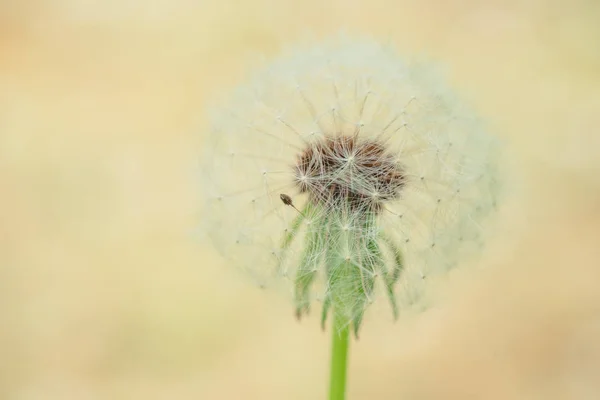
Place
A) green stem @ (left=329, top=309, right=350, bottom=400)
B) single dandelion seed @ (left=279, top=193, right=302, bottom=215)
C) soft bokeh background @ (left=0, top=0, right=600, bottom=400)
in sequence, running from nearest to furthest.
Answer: green stem @ (left=329, top=309, right=350, bottom=400), single dandelion seed @ (left=279, top=193, right=302, bottom=215), soft bokeh background @ (left=0, top=0, right=600, bottom=400)

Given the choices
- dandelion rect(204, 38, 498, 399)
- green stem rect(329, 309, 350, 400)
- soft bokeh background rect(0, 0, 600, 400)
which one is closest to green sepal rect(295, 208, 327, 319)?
dandelion rect(204, 38, 498, 399)

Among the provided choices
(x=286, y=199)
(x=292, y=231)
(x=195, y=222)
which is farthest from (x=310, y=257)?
(x=195, y=222)

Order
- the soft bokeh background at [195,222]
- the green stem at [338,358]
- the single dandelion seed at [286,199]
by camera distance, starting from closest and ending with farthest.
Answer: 1. the green stem at [338,358]
2. the single dandelion seed at [286,199]
3. the soft bokeh background at [195,222]

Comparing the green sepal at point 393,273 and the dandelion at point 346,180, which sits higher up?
the dandelion at point 346,180

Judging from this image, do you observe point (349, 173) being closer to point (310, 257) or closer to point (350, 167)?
point (350, 167)

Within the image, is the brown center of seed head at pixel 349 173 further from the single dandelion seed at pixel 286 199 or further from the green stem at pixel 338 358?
the green stem at pixel 338 358

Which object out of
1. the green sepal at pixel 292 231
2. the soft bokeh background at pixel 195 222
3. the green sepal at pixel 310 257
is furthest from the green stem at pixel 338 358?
the soft bokeh background at pixel 195 222

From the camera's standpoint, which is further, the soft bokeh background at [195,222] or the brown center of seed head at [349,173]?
the soft bokeh background at [195,222]

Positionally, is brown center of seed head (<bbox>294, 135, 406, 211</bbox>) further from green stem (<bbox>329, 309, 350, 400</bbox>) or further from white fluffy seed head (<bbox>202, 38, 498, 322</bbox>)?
green stem (<bbox>329, 309, 350, 400</bbox>)
